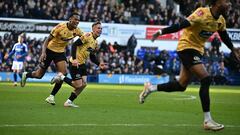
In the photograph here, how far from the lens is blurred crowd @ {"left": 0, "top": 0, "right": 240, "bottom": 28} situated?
4053cm

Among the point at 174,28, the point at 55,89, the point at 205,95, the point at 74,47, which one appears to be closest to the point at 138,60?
the point at 55,89

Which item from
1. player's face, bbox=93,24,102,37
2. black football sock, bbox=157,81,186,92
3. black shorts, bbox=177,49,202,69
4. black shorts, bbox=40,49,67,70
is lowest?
black football sock, bbox=157,81,186,92

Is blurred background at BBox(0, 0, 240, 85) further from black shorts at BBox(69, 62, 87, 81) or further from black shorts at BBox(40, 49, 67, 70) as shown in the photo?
black shorts at BBox(69, 62, 87, 81)

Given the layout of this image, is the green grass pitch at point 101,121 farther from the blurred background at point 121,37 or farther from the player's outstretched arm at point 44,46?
the blurred background at point 121,37

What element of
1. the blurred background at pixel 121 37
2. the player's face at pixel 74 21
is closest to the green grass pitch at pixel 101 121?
the player's face at pixel 74 21

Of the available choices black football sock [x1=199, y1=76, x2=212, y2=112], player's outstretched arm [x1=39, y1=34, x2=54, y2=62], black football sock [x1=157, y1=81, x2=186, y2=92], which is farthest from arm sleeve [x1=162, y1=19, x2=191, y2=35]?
player's outstretched arm [x1=39, y1=34, x2=54, y2=62]

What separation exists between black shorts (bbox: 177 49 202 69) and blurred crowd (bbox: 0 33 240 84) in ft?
89.1

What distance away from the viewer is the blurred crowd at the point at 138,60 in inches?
1514

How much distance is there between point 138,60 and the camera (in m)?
41.2

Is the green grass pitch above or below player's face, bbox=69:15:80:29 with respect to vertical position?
below

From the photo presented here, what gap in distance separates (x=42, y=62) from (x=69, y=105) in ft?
6.04

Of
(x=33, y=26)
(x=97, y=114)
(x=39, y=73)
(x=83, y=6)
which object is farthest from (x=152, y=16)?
(x=97, y=114)

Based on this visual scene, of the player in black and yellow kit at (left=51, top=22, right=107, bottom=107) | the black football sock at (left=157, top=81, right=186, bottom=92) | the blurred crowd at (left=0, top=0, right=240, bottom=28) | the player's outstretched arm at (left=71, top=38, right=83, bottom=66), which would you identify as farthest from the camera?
the blurred crowd at (left=0, top=0, right=240, bottom=28)

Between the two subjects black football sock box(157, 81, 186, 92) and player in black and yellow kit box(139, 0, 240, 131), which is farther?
black football sock box(157, 81, 186, 92)
